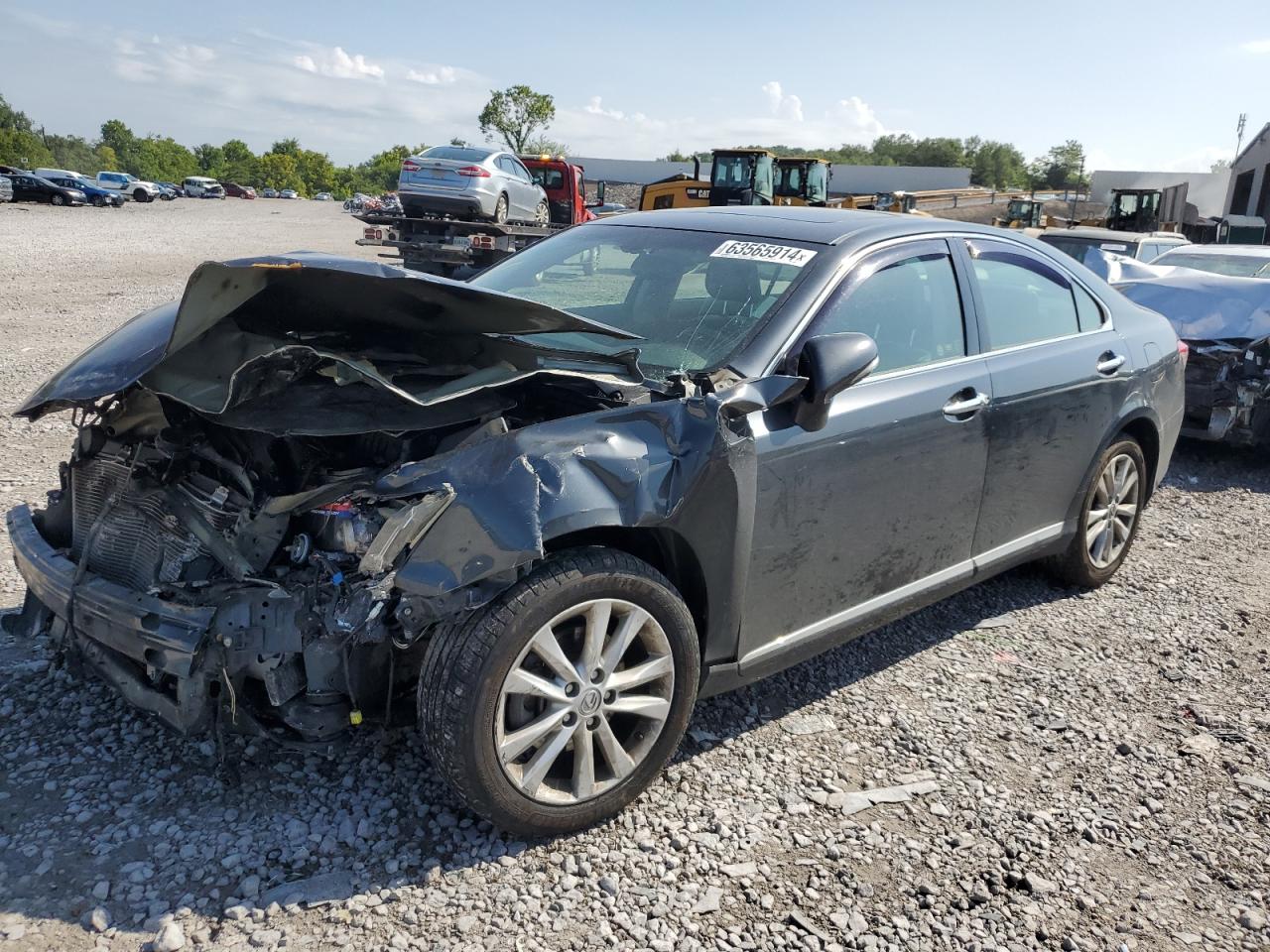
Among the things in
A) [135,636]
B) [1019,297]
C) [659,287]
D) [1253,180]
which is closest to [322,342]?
[135,636]

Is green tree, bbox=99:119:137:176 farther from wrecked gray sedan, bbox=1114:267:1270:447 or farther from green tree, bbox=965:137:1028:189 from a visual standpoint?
wrecked gray sedan, bbox=1114:267:1270:447

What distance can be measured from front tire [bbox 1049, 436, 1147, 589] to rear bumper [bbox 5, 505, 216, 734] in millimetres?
3823

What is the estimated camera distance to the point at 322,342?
10.3ft

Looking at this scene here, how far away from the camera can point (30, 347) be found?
368 inches

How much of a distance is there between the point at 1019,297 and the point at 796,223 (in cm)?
110

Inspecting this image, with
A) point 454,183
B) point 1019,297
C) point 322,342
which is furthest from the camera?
point 454,183

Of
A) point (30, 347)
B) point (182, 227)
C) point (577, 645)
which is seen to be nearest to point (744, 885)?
point (577, 645)

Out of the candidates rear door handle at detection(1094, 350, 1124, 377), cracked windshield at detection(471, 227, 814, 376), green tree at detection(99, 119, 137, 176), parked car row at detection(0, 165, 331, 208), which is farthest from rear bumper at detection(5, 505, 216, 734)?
green tree at detection(99, 119, 137, 176)

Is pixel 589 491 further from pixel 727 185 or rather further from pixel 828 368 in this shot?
pixel 727 185

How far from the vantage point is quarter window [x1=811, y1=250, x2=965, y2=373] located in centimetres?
338

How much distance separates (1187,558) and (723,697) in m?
3.43

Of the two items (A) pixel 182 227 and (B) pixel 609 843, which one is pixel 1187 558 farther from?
(A) pixel 182 227

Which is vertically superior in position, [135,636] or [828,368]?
[828,368]

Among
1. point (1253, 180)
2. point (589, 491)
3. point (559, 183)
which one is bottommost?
point (589, 491)
